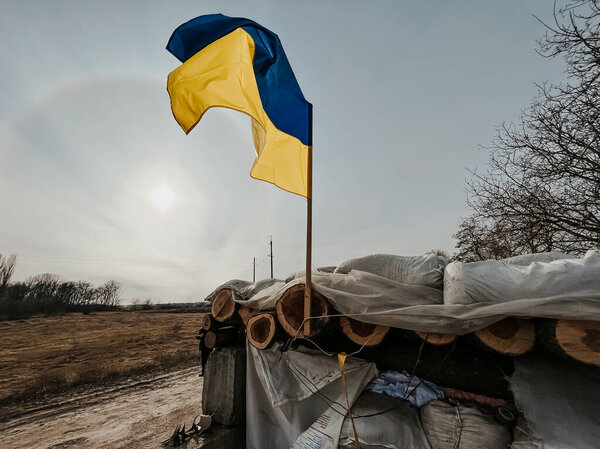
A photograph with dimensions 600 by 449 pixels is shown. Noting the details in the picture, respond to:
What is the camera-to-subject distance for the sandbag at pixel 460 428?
1.51 metres

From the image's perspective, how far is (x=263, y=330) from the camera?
7.63 ft

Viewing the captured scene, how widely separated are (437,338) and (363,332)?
1.74 ft

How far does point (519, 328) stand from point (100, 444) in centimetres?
521

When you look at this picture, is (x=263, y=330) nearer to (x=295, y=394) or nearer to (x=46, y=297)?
(x=295, y=394)

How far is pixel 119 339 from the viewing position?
1357 cm

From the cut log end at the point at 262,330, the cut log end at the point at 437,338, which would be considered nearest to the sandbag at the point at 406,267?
the cut log end at the point at 437,338

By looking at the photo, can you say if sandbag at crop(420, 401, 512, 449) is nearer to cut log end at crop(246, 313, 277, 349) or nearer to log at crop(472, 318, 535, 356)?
log at crop(472, 318, 535, 356)

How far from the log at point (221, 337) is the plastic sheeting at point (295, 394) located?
1.87 feet

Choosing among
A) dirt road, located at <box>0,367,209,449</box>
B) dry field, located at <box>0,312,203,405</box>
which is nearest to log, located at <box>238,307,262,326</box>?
dirt road, located at <box>0,367,209,449</box>

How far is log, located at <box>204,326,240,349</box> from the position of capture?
9.87 feet

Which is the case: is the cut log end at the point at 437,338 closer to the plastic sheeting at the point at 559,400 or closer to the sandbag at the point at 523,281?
the sandbag at the point at 523,281

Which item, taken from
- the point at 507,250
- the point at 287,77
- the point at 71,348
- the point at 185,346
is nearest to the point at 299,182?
the point at 287,77

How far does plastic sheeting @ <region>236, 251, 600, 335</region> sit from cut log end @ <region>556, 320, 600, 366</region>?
0.11 meters

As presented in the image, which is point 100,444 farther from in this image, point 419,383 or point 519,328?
point 519,328
